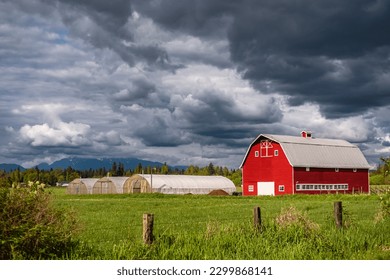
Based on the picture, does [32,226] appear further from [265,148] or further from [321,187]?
[321,187]

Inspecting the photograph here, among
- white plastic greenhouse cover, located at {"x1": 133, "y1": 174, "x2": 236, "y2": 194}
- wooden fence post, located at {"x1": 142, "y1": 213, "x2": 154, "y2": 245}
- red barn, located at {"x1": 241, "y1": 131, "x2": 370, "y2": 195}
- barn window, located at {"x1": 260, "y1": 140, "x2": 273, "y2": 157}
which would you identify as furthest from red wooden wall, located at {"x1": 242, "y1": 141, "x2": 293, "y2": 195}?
wooden fence post, located at {"x1": 142, "y1": 213, "x2": 154, "y2": 245}

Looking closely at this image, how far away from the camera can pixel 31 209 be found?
11484 mm

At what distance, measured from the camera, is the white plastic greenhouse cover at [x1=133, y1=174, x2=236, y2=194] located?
250 ft

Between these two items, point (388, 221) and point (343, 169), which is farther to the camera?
point (343, 169)

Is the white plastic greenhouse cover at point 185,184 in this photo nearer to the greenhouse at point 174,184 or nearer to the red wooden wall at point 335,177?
the greenhouse at point 174,184

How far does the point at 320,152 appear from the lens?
2795 inches

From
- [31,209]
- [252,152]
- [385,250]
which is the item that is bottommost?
[385,250]

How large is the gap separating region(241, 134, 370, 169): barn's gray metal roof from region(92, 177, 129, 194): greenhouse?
21.1 meters

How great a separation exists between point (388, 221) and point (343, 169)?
181 ft

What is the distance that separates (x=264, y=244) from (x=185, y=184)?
6605 centimetres

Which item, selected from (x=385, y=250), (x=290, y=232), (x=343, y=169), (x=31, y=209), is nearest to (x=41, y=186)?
(x=31, y=209)
